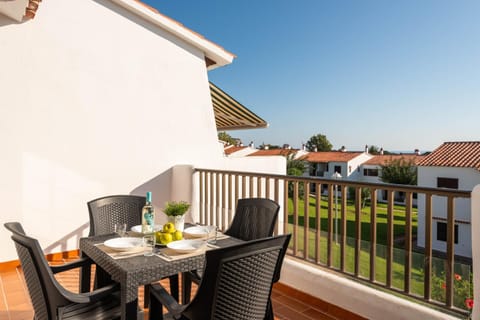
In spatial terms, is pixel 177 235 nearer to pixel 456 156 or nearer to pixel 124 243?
pixel 124 243

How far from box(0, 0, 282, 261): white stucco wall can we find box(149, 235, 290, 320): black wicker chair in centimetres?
364

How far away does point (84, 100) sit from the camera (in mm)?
4906

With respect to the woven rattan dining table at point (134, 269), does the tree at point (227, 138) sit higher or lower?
higher

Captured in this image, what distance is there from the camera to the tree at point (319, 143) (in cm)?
5881

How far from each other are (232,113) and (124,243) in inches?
265

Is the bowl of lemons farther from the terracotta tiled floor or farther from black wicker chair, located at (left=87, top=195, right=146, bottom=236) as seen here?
the terracotta tiled floor

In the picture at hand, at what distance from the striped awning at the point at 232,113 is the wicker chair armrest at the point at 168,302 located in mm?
6007

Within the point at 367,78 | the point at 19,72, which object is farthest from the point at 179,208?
the point at 367,78

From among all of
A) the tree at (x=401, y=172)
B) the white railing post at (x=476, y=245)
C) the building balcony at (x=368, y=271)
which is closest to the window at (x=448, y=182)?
the tree at (x=401, y=172)

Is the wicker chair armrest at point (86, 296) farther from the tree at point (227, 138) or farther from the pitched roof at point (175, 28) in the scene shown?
the tree at point (227, 138)

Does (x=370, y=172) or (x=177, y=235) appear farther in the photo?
(x=370, y=172)

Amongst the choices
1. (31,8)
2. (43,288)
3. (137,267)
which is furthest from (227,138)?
(43,288)

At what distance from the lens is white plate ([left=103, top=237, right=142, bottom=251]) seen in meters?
2.07

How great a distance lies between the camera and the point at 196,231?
8.45 feet
